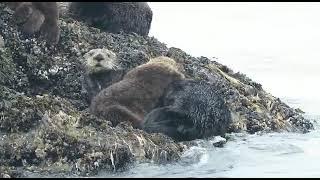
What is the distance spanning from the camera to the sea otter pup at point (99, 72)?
1406cm

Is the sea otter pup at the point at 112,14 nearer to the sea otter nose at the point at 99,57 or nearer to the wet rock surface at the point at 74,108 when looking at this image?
the wet rock surface at the point at 74,108

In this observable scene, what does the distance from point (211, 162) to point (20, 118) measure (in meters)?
3.26

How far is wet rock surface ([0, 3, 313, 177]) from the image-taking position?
1115cm

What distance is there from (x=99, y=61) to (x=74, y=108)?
5.82 feet

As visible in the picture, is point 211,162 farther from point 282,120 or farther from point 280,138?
point 282,120

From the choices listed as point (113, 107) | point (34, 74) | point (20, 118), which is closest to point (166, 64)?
point (113, 107)

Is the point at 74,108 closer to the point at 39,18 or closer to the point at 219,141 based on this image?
the point at 39,18

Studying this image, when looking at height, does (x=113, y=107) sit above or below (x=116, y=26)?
below

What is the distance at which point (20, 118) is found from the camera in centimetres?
1180

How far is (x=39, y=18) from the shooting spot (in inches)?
570

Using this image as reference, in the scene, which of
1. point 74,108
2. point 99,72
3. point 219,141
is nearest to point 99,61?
point 99,72

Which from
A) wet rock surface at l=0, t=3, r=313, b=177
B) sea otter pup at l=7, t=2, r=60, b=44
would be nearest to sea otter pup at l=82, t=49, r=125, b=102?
wet rock surface at l=0, t=3, r=313, b=177

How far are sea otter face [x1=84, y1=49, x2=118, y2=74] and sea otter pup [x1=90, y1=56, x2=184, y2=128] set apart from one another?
0.59 meters

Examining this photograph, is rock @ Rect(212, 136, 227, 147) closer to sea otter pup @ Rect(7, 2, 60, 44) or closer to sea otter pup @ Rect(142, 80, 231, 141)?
sea otter pup @ Rect(142, 80, 231, 141)
